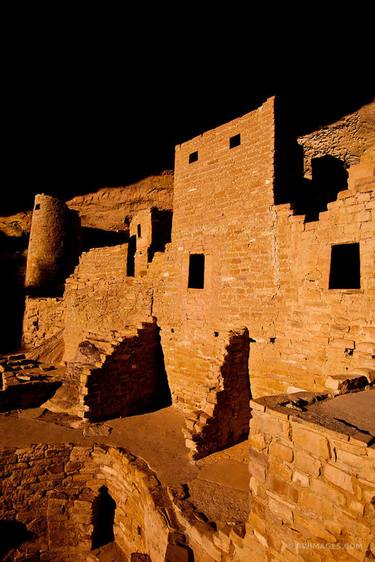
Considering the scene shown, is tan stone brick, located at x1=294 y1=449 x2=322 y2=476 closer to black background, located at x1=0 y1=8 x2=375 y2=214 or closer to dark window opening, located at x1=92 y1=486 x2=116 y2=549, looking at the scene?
dark window opening, located at x1=92 y1=486 x2=116 y2=549

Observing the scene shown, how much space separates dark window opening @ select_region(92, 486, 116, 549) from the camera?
633 centimetres

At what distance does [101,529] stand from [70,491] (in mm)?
918

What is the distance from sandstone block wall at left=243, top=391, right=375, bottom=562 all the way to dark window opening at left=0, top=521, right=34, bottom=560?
5.59 meters

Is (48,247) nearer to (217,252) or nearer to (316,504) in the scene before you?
(217,252)

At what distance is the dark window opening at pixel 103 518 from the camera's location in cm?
633

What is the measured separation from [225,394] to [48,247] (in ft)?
39.3

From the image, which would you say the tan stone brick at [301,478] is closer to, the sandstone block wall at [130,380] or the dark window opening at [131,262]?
the sandstone block wall at [130,380]

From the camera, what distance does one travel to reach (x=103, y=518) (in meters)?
6.48

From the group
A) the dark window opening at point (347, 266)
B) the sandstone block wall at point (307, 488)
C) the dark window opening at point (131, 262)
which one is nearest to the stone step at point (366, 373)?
the sandstone block wall at point (307, 488)

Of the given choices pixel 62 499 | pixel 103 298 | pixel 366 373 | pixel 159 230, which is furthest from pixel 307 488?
pixel 159 230

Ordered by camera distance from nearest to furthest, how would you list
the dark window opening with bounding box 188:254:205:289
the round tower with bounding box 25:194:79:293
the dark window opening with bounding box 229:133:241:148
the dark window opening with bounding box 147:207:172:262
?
the dark window opening with bounding box 229:133:241:148
the dark window opening with bounding box 188:254:205:289
the dark window opening with bounding box 147:207:172:262
the round tower with bounding box 25:194:79:293

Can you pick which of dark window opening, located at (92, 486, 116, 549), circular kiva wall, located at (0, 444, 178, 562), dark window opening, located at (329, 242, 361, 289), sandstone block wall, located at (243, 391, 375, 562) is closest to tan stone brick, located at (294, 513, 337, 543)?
sandstone block wall, located at (243, 391, 375, 562)

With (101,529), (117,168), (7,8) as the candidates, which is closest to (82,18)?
(7,8)

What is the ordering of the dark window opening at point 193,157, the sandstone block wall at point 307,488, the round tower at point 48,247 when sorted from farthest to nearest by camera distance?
the round tower at point 48,247 → the dark window opening at point 193,157 → the sandstone block wall at point 307,488
